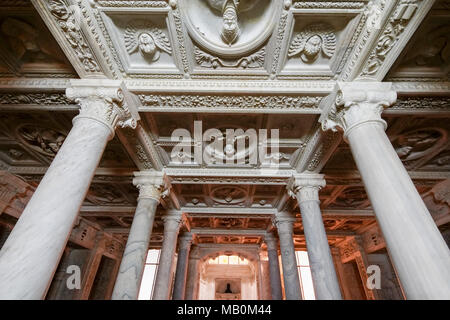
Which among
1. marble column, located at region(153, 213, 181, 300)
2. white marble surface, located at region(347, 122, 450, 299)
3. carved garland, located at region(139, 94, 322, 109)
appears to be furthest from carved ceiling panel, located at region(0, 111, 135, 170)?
white marble surface, located at region(347, 122, 450, 299)

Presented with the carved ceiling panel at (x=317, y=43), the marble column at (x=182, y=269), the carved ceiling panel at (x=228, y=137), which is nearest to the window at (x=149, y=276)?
the marble column at (x=182, y=269)

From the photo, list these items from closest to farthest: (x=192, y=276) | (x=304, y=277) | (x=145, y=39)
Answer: (x=145, y=39) < (x=192, y=276) < (x=304, y=277)

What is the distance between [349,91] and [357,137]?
87cm

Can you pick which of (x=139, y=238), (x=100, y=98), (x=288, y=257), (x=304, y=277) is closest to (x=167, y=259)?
(x=139, y=238)

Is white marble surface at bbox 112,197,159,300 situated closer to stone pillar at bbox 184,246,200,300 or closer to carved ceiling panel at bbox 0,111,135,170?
carved ceiling panel at bbox 0,111,135,170

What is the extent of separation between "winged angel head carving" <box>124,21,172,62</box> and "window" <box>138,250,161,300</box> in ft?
43.9

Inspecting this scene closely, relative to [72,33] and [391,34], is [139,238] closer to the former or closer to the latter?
[72,33]

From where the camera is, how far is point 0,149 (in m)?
6.21

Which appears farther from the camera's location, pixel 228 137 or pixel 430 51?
pixel 228 137

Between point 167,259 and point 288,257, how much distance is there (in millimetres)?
3974

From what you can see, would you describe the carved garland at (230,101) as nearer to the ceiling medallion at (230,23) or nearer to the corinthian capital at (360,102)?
the corinthian capital at (360,102)

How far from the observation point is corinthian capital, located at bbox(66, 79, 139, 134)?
11.7ft

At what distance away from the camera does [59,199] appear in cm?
275
